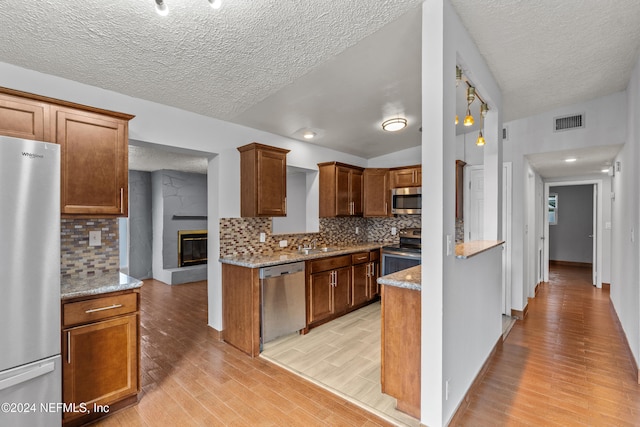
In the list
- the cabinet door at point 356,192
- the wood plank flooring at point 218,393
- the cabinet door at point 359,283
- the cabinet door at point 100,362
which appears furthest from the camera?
the cabinet door at point 356,192

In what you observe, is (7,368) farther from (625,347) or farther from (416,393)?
(625,347)

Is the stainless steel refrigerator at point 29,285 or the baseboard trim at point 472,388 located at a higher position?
the stainless steel refrigerator at point 29,285

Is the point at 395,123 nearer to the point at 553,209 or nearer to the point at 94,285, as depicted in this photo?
the point at 94,285

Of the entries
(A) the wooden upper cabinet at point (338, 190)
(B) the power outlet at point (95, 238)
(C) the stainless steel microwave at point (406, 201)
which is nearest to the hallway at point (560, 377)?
(C) the stainless steel microwave at point (406, 201)

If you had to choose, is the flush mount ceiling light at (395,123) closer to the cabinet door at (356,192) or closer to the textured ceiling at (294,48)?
the textured ceiling at (294,48)

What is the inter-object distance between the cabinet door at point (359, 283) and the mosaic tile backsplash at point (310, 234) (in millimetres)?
722

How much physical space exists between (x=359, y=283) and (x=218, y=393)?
8.16 ft

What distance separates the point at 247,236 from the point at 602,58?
13.1 ft

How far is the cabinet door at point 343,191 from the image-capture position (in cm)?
455

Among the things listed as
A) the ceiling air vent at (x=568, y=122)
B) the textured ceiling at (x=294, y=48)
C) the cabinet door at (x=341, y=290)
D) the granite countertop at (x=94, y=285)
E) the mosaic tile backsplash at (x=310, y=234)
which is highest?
the textured ceiling at (x=294, y=48)

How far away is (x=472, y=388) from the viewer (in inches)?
91.0

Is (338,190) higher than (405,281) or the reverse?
higher

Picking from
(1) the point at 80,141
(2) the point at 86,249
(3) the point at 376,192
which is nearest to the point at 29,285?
(2) the point at 86,249

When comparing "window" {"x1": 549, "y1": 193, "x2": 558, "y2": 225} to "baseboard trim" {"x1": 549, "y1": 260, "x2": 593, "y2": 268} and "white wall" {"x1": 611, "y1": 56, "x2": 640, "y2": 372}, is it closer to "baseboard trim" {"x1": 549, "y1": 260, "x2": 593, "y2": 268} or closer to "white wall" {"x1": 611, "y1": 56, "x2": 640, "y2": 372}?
"baseboard trim" {"x1": 549, "y1": 260, "x2": 593, "y2": 268}
